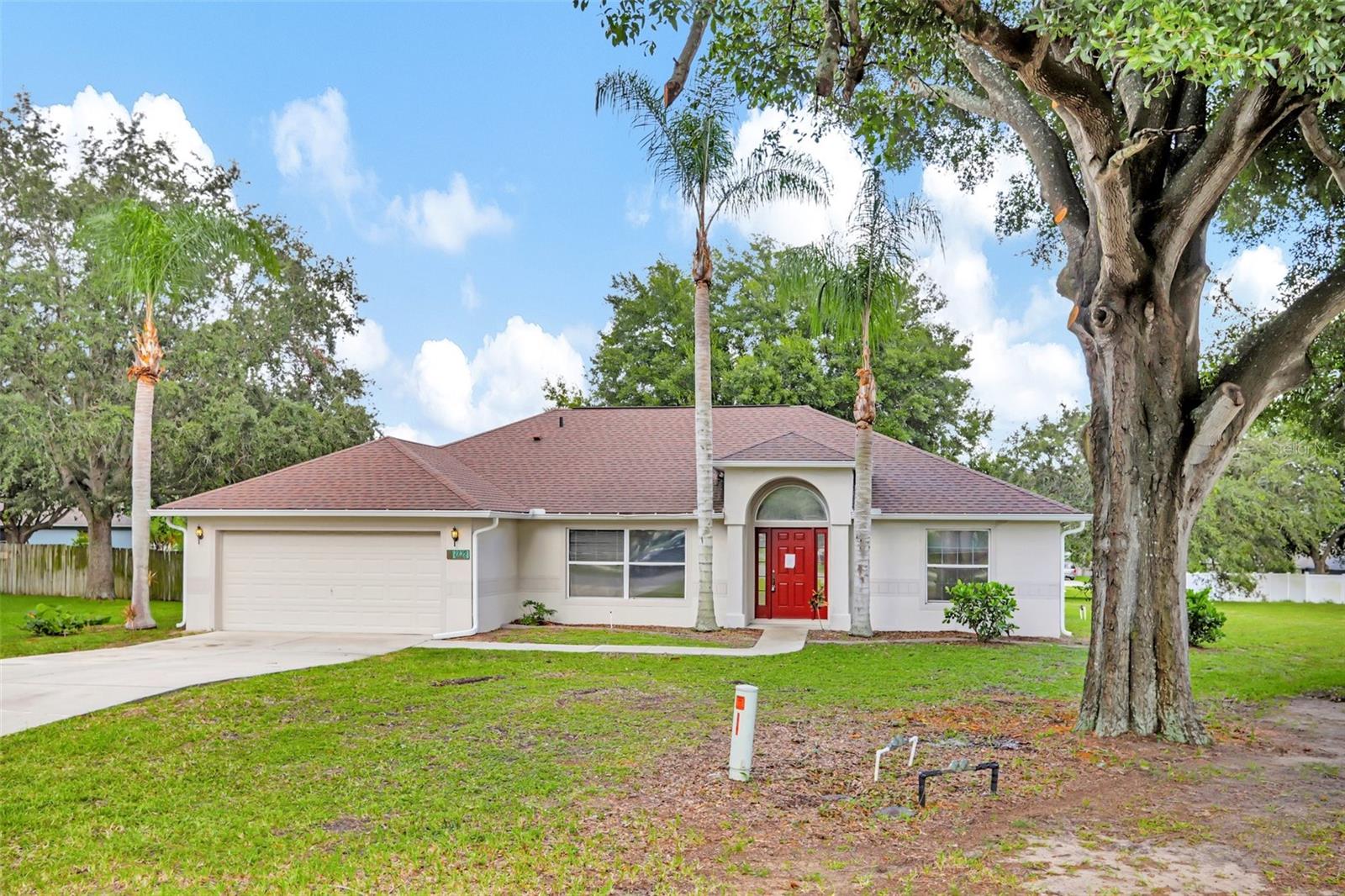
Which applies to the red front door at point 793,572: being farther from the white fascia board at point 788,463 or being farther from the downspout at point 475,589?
the downspout at point 475,589

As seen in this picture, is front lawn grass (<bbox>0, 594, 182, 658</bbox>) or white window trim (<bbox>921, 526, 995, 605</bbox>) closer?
front lawn grass (<bbox>0, 594, 182, 658</bbox>)

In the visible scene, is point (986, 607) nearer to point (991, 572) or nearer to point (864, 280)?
point (991, 572)

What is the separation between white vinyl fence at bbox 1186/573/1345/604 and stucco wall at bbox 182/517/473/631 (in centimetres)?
2550

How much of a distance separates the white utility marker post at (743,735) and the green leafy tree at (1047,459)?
2559cm

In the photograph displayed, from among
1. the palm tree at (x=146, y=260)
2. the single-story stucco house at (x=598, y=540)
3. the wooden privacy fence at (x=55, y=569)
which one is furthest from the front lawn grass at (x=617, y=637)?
the wooden privacy fence at (x=55, y=569)

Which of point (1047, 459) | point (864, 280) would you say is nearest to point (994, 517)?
point (864, 280)

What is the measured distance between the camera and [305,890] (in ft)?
15.8

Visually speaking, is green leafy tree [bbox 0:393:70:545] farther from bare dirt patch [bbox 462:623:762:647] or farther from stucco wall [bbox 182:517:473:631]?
bare dirt patch [bbox 462:623:762:647]

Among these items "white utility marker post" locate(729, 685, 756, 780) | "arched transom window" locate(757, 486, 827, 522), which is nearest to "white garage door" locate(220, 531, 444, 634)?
→ "arched transom window" locate(757, 486, 827, 522)

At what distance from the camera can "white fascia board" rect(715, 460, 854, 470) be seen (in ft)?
57.2

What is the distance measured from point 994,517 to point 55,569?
81.7ft

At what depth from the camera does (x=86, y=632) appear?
16406 millimetres

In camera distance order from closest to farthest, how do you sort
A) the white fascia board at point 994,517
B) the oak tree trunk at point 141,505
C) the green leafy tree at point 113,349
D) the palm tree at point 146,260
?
the palm tree at point 146,260 → the oak tree trunk at point 141,505 → the white fascia board at point 994,517 → the green leafy tree at point 113,349

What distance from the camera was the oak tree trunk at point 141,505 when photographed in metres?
17.0
